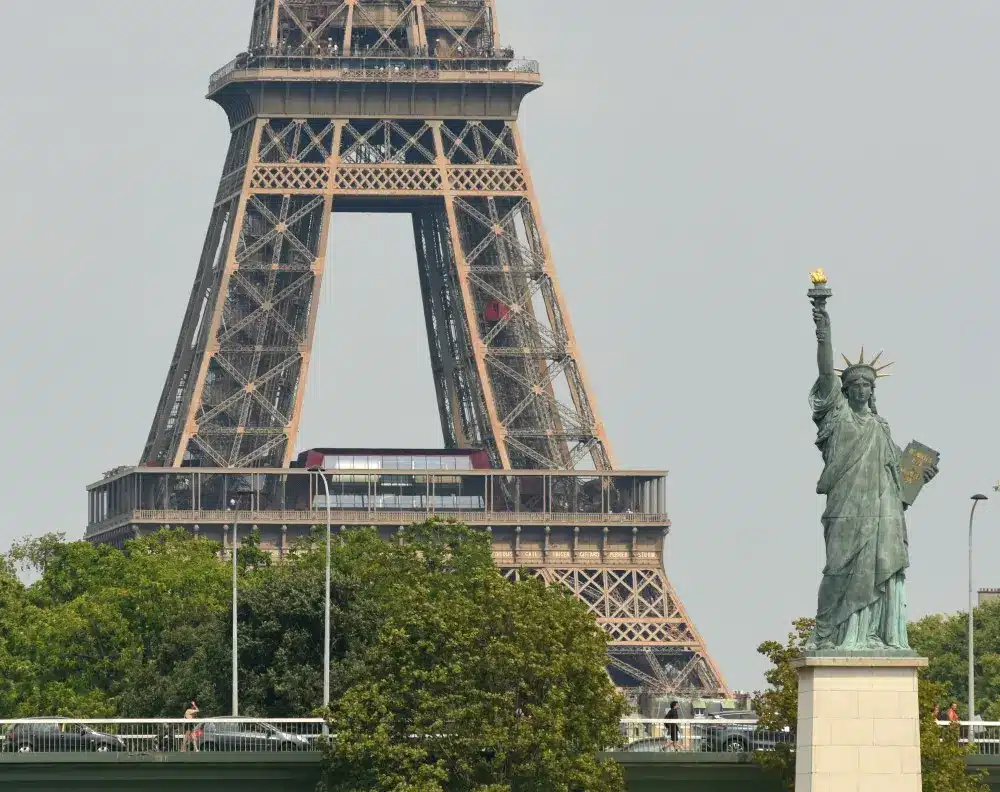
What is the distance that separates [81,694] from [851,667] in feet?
208

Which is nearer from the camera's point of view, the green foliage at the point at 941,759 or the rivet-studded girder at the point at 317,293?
the green foliage at the point at 941,759

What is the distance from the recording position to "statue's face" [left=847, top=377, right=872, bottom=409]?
2958 inches

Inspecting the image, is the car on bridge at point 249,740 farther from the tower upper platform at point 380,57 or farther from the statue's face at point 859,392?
the tower upper platform at point 380,57

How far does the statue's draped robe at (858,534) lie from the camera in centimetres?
7438

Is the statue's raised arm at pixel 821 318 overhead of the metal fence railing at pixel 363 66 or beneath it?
beneath

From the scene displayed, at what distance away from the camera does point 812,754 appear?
7394 centimetres

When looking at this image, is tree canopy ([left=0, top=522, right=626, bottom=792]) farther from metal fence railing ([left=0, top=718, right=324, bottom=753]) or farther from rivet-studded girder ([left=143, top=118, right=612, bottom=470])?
rivet-studded girder ([left=143, top=118, right=612, bottom=470])

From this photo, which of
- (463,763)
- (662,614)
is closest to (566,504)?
(662,614)

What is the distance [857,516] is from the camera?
245 feet

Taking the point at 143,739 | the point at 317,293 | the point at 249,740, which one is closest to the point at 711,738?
the point at 249,740

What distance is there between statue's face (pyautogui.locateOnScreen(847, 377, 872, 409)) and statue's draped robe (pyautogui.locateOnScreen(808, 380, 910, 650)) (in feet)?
0.77

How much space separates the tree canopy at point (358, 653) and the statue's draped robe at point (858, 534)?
18.8 m

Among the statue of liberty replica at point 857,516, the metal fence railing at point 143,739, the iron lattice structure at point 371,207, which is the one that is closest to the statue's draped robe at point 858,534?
the statue of liberty replica at point 857,516

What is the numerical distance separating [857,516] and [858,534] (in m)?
0.36
